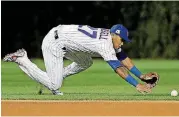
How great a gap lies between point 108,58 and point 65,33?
1.01m

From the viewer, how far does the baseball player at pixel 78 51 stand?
1027cm

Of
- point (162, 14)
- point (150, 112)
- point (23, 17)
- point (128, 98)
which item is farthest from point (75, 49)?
point (23, 17)

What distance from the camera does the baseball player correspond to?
1027 centimetres

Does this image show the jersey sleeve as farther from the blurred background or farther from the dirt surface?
the blurred background

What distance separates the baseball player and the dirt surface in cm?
48

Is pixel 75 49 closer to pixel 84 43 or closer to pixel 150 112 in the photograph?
pixel 84 43

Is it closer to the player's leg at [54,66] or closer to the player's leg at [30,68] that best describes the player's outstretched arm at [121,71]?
the player's leg at [54,66]

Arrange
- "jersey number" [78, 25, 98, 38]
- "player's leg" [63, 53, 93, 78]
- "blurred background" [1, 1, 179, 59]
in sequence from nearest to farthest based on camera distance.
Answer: "jersey number" [78, 25, 98, 38], "player's leg" [63, 53, 93, 78], "blurred background" [1, 1, 179, 59]

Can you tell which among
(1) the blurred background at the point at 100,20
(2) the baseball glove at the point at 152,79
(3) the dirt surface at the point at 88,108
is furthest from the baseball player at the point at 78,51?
(1) the blurred background at the point at 100,20

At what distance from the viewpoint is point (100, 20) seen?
36.2m

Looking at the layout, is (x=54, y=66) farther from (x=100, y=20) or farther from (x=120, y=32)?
(x=100, y=20)

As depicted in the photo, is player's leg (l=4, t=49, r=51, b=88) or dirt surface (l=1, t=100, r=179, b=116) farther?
player's leg (l=4, t=49, r=51, b=88)

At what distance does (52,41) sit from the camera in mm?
10797

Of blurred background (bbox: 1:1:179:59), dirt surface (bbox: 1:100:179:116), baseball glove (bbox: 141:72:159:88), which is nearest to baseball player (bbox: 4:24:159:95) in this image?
baseball glove (bbox: 141:72:159:88)
